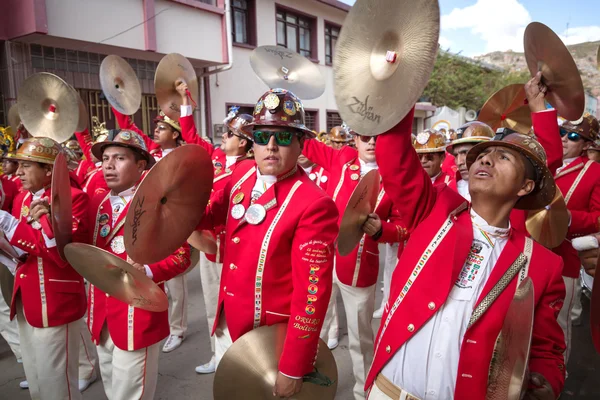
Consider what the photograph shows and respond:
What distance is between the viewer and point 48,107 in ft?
17.2

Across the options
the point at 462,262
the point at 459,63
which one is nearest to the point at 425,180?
the point at 462,262

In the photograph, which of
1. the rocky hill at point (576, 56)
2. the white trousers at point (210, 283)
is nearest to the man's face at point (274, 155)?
the white trousers at point (210, 283)

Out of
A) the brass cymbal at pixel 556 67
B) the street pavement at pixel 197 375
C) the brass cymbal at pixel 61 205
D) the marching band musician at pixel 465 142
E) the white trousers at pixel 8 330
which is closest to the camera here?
the brass cymbal at pixel 61 205

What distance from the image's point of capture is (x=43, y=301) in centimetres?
320

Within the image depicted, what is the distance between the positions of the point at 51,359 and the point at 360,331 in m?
2.53

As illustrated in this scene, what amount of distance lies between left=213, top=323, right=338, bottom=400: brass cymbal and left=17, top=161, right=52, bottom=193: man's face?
210 centimetres

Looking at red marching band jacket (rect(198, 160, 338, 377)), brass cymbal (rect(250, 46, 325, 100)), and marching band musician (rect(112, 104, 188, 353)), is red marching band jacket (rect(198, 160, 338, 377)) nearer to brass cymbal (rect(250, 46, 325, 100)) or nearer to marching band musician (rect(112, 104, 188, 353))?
marching band musician (rect(112, 104, 188, 353))

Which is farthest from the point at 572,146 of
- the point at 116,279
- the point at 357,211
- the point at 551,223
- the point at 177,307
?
the point at 177,307

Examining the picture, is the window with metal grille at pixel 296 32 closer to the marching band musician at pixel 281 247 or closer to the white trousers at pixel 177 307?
the white trousers at pixel 177 307

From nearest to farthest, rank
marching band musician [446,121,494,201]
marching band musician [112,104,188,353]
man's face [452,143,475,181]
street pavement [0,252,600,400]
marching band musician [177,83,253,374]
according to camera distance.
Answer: street pavement [0,252,600,400] → marching band musician [446,121,494,201] → man's face [452,143,475,181] → marching band musician [177,83,253,374] → marching band musician [112,104,188,353]

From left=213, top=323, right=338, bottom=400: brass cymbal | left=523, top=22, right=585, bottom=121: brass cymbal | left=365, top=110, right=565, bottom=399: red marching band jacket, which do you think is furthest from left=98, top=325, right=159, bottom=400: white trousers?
left=523, top=22, right=585, bottom=121: brass cymbal

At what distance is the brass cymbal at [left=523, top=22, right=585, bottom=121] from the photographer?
10.0 feet

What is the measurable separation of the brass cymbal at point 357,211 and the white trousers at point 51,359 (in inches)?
89.7

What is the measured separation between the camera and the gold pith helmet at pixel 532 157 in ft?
6.92
